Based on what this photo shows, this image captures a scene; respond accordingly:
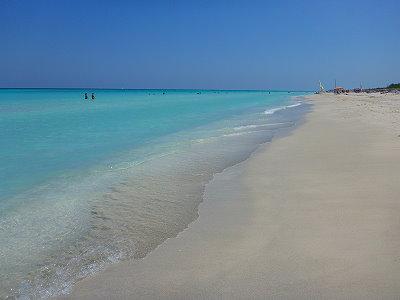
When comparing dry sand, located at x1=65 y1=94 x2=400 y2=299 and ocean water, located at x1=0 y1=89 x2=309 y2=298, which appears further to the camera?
ocean water, located at x1=0 y1=89 x2=309 y2=298

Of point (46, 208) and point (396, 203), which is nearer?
point (396, 203)

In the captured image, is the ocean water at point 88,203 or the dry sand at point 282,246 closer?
the dry sand at point 282,246

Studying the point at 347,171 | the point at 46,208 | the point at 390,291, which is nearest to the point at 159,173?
the point at 46,208

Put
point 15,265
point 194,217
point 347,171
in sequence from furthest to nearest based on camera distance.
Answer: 1. point 347,171
2. point 194,217
3. point 15,265

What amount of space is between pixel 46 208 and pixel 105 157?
15.2 feet

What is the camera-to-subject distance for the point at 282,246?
4.10m

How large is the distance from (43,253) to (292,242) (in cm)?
258

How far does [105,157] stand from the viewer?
404 inches

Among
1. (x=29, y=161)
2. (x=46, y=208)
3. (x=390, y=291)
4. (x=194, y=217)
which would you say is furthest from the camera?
(x=29, y=161)

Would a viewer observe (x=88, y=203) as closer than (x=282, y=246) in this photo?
No

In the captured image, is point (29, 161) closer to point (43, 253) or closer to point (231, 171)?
point (231, 171)

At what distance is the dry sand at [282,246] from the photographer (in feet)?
10.7

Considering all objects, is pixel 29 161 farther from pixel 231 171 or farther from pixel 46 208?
pixel 231 171

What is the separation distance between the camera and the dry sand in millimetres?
3275
